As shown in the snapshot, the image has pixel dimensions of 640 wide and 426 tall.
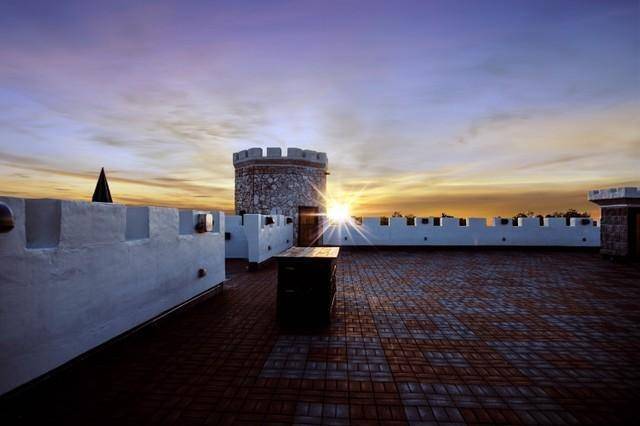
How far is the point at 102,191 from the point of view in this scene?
6.46m

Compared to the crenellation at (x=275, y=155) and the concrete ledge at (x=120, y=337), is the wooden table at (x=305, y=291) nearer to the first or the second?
the concrete ledge at (x=120, y=337)

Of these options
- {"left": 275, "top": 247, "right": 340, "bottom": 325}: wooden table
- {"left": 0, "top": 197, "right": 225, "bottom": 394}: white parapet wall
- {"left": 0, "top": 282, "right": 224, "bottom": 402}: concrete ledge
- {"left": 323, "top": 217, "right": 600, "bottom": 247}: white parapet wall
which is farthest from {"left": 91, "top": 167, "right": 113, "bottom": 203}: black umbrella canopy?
{"left": 323, "top": 217, "right": 600, "bottom": 247}: white parapet wall

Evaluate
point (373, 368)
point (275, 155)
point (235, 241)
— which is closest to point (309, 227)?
point (275, 155)

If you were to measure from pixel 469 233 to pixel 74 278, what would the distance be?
1546 cm

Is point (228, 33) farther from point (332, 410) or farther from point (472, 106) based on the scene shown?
point (472, 106)

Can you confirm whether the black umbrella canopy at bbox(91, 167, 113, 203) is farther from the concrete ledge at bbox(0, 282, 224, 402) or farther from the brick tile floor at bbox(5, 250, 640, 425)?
the brick tile floor at bbox(5, 250, 640, 425)

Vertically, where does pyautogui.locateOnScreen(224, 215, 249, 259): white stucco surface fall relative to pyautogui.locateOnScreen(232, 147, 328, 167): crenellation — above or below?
below

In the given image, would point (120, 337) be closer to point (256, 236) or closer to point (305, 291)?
point (305, 291)

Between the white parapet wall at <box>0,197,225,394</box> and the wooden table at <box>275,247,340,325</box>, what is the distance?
6.08 ft

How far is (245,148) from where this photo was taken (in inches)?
622

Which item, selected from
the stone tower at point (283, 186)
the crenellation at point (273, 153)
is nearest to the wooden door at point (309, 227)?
the stone tower at point (283, 186)

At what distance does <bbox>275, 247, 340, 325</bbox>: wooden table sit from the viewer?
468 centimetres

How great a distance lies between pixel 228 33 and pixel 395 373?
6.58 meters

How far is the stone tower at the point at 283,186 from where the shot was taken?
49.5 feet
